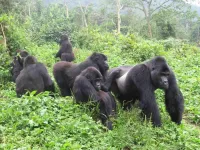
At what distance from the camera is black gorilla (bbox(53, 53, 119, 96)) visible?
6.45 metres

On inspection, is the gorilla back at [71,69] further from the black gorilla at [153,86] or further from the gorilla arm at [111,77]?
the black gorilla at [153,86]

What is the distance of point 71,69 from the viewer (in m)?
6.63

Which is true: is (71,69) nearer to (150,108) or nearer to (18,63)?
(18,63)

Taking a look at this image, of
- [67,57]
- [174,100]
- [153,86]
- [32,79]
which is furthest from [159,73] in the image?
[67,57]

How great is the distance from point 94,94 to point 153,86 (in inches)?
40.3

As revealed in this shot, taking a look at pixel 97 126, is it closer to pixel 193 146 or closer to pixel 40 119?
pixel 40 119

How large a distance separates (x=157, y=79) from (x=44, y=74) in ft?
8.81

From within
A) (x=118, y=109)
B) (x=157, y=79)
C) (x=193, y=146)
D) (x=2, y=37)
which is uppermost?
(x=2, y=37)

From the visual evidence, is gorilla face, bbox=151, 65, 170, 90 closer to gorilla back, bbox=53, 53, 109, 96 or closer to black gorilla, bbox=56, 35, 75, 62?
gorilla back, bbox=53, 53, 109, 96

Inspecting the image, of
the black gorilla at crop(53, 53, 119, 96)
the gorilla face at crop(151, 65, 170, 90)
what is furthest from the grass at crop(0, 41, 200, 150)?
the black gorilla at crop(53, 53, 119, 96)

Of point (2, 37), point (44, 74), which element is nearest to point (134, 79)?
point (44, 74)

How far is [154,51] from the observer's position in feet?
35.0

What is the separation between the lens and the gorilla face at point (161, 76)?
484cm

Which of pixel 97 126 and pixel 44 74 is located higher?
pixel 44 74
